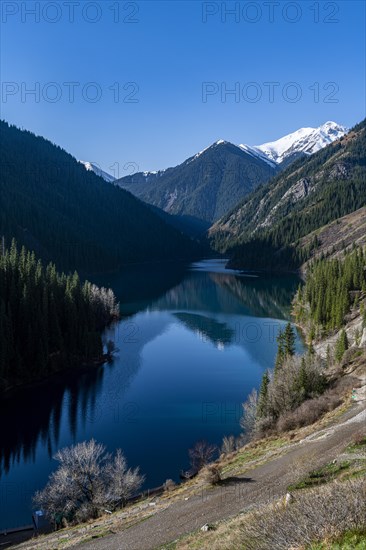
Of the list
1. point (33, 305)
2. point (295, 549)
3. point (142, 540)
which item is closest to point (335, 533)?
point (295, 549)

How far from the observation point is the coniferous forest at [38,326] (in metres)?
73.9

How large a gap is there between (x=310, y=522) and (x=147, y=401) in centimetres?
5551

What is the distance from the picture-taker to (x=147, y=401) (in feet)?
211

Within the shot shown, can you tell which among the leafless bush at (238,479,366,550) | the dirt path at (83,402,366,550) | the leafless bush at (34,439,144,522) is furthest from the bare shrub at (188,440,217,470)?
the leafless bush at (238,479,366,550)

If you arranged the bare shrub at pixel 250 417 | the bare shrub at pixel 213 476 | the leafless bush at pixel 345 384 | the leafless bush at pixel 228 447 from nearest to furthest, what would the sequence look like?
1. the bare shrub at pixel 213 476
2. the leafless bush at pixel 228 447
3. the leafless bush at pixel 345 384
4. the bare shrub at pixel 250 417

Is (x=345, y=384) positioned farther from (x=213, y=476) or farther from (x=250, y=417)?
(x=213, y=476)

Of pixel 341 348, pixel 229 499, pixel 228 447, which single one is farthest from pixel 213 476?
pixel 341 348

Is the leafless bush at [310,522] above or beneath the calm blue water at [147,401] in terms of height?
above

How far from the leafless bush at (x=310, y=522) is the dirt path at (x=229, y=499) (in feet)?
45.9

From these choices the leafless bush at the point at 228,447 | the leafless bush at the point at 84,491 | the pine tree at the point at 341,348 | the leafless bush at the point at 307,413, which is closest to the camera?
the leafless bush at the point at 84,491

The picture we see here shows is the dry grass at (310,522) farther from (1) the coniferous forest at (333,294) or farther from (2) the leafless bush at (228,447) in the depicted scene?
(1) the coniferous forest at (333,294)

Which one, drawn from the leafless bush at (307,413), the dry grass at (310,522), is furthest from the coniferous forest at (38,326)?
the dry grass at (310,522)

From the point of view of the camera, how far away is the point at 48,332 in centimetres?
8331

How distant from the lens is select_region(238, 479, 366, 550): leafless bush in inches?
417
